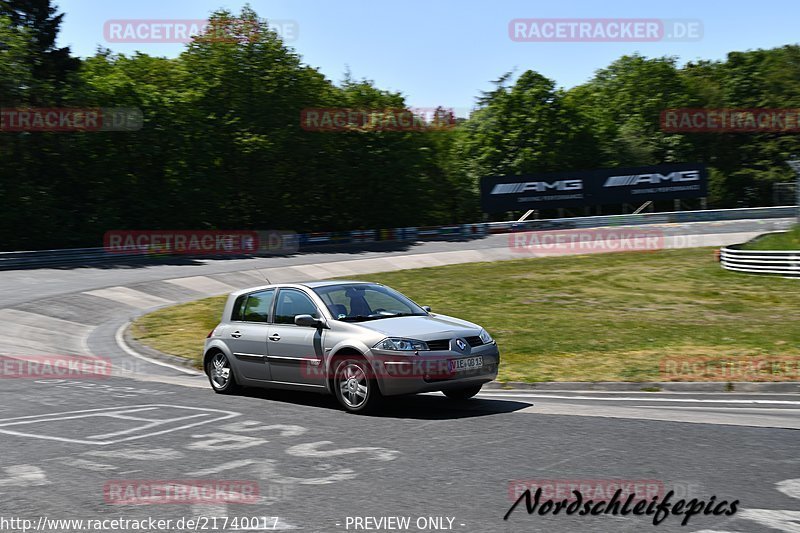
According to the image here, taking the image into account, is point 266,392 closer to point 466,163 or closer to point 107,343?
point 107,343

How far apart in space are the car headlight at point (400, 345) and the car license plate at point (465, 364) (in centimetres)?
38

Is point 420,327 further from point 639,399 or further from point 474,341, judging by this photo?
point 639,399

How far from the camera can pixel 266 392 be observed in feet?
40.7

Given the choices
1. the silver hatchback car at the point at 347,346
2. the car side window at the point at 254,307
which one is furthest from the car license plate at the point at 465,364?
the car side window at the point at 254,307

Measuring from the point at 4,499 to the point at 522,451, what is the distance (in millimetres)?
4456

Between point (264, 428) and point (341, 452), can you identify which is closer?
point (341, 452)

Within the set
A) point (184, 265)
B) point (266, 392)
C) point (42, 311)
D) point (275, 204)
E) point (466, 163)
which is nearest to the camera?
point (266, 392)

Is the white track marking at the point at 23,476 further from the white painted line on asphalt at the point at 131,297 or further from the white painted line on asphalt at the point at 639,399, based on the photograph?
the white painted line on asphalt at the point at 131,297

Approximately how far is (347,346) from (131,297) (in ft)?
65.2

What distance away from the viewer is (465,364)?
33.1ft

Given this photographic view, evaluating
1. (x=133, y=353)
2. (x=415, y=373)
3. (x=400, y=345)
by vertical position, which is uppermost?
(x=400, y=345)

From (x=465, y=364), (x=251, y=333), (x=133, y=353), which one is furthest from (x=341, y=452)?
(x=133, y=353)

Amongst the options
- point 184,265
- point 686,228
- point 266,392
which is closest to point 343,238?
point 184,265

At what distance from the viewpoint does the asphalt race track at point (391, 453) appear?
6.17m
